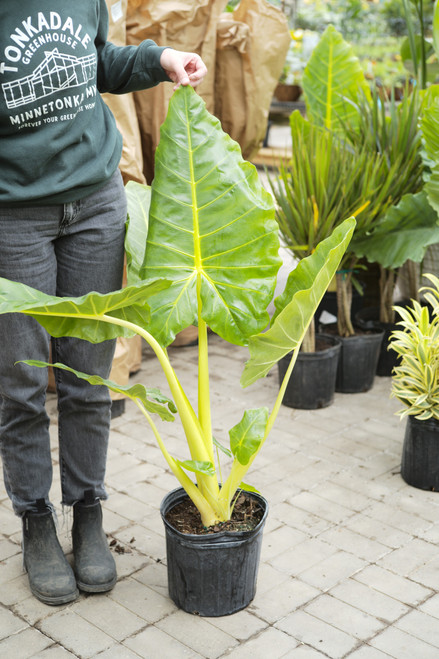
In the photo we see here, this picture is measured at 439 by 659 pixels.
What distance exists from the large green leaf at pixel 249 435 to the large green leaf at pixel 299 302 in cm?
10

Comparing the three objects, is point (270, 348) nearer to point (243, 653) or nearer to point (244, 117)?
point (243, 653)

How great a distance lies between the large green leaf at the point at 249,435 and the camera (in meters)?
2.04

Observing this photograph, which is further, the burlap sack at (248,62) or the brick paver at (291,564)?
the burlap sack at (248,62)

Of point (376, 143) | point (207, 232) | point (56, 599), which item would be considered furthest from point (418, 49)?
point (56, 599)

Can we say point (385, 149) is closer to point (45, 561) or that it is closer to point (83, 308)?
point (83, 308)

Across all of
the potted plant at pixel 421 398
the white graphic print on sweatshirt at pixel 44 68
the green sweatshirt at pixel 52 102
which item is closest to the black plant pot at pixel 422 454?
the potted plant at pixel 421 398

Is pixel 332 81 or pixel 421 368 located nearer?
pixel 421 368

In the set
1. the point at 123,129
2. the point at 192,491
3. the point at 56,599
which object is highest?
the point at 123,129

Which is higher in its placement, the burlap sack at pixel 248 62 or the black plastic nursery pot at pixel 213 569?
the burlap sack at pixel 248 62

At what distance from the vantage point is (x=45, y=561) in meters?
2.22

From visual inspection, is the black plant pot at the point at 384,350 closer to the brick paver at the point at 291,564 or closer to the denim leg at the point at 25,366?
the brick paver at the point at 291,564

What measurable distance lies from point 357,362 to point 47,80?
2264 mm

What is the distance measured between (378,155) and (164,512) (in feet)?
6.96

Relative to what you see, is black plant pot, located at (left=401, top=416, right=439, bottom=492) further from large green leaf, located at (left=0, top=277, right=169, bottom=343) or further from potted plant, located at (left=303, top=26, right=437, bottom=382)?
large green leaf, located at (left=0, top=277, right=169, bottom=343)
